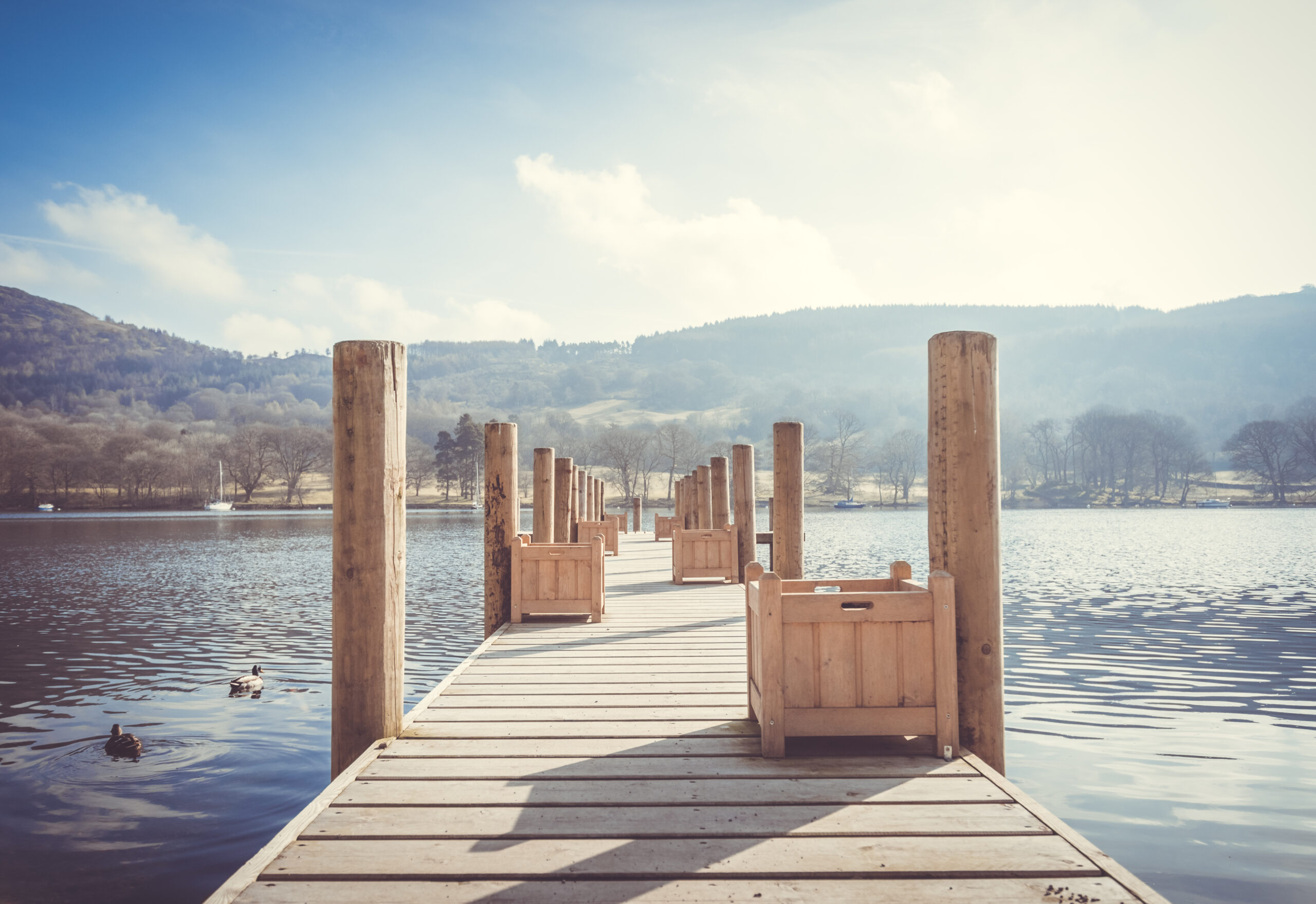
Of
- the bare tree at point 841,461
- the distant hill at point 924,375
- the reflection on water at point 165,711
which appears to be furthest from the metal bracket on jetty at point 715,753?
the distant hill at point 924,375

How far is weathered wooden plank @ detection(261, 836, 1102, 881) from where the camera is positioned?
2883 millimetres

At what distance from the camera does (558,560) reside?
9.09 meters

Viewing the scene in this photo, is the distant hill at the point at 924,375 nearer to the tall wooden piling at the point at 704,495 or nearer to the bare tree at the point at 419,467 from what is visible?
the bare tree at the point at 419,467

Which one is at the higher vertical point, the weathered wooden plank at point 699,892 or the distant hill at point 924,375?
the distant hill at point 924,375

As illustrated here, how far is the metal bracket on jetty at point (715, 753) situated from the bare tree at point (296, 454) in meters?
84.0

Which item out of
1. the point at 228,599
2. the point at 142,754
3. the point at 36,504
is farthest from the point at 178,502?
the point at 142,754

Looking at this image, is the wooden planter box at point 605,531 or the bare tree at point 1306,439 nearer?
the wooden planter box at point 605,531

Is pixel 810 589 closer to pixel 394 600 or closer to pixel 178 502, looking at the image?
pixel 394 600

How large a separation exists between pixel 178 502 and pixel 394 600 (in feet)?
291

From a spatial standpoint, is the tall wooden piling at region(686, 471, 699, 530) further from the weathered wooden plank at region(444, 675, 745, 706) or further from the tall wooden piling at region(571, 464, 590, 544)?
the weathered wooden plank at region(444, 675, 745, 706)

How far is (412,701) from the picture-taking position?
9461 mm

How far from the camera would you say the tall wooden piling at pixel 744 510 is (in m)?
12.7

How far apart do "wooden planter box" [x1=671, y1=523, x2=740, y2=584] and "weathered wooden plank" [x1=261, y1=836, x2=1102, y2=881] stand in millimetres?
9803

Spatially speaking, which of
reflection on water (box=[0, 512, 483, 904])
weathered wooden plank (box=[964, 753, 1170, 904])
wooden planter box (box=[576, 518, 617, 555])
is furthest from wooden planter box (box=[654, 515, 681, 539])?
weathered wooden plank (box=[964, 753, 1170, 904])
